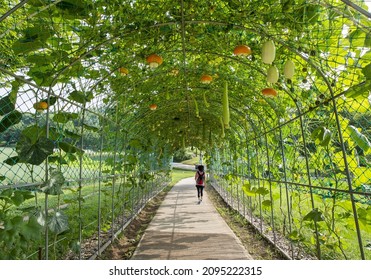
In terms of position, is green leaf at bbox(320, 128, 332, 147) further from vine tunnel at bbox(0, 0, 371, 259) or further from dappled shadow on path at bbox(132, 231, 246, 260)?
dappled shadow on path at bbox(132, 231, 246, 260)

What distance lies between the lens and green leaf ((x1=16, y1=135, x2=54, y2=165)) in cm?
185

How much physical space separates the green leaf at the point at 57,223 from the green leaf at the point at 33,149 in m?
0.49

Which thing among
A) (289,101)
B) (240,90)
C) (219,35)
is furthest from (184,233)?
(219,35)

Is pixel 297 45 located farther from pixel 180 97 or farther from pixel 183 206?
pixel 183 206

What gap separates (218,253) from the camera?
4.11m

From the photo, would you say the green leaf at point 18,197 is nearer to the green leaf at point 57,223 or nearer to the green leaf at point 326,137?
the green leaf at point 57,223

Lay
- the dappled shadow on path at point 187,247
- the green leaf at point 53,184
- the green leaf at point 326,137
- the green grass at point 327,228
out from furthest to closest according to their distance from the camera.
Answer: the dappled shadow on path at point 187,247, the green grass at point 327,228, the green leaf at point 326,137, the green leaf at point 53,184

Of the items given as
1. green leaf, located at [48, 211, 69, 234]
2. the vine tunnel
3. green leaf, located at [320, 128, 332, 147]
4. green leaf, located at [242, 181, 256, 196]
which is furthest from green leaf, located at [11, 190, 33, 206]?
green leaf, located at [242, 181, 256, 196]

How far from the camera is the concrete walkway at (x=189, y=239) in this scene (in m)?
4.05

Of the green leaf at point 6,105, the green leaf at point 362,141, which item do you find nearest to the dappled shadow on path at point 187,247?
the green leaf at point 362,141

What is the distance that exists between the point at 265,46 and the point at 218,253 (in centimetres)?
303

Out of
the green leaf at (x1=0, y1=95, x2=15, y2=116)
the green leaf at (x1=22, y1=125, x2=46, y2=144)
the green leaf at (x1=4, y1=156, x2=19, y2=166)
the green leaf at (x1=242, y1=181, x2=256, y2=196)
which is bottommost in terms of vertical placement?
the green leaf at (x1=242, y1=181, x2=256, y2=196)

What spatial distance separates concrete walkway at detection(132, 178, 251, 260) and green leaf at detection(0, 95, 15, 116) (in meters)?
2.68
